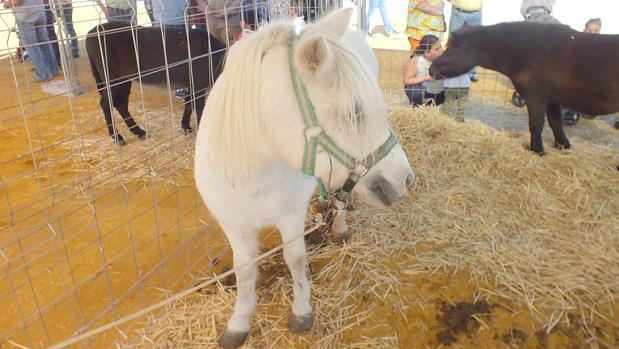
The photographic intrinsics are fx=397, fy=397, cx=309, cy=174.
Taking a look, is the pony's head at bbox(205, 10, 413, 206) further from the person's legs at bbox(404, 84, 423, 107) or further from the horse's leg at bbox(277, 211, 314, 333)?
the person's legs at bbox(404, 84, 423, 107)

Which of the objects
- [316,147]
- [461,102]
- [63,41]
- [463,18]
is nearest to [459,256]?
[316,147]

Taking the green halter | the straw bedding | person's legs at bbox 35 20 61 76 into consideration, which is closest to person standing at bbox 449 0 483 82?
the straw bedding

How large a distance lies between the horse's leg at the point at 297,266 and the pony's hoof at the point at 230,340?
25cm

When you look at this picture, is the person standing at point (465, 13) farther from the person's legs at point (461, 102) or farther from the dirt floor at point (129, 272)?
the dirt floor at point (129, 272)

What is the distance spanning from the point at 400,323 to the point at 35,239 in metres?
2.36

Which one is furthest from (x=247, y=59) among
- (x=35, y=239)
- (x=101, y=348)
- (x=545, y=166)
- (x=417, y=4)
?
(x=417, y=4)

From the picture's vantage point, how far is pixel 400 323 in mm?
2016

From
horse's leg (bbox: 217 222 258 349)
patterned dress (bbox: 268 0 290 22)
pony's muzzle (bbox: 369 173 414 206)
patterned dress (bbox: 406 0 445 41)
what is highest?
patterned dress (bbox: 268 0 290 22)

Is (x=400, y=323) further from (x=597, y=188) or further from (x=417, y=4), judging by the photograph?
(x=417, y=4)

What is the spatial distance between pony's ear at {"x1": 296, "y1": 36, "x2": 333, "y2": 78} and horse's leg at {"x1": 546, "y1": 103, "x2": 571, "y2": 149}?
363cm

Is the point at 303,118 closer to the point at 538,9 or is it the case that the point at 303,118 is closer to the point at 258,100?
the point at 258,100

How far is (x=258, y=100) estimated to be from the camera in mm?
1195

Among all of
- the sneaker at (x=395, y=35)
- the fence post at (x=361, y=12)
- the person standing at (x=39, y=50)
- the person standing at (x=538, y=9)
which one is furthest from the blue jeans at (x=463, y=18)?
the person standing at (x=39, y=50)

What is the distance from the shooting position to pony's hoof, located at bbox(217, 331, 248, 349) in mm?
1873
